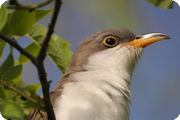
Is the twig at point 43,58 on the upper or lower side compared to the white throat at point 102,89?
upper

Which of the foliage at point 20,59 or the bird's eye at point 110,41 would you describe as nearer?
the foliage at point 20,59

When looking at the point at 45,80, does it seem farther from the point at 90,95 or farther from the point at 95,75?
the point at 95,75

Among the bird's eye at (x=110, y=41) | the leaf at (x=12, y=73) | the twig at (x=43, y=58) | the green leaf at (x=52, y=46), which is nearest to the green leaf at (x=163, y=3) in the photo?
the twig at (x=43, y=58)

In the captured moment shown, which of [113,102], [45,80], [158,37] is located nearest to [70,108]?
[113,102]

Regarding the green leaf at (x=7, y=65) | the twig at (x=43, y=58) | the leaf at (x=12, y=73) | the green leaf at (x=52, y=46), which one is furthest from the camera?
the green leaf at (x=52, y=46)

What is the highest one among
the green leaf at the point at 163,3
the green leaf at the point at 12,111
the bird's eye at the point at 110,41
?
the green leaf at the point at 163,3

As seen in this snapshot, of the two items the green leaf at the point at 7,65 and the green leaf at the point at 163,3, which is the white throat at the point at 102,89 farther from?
the green leaf at the point at 163,3

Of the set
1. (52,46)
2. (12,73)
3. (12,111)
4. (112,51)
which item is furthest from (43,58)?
(112,51)

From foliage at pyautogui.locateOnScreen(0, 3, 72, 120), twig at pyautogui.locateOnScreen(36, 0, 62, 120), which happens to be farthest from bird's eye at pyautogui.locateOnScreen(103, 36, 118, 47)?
twig at pyautogui.locateOnScreen(36, 0, 62, 120)
